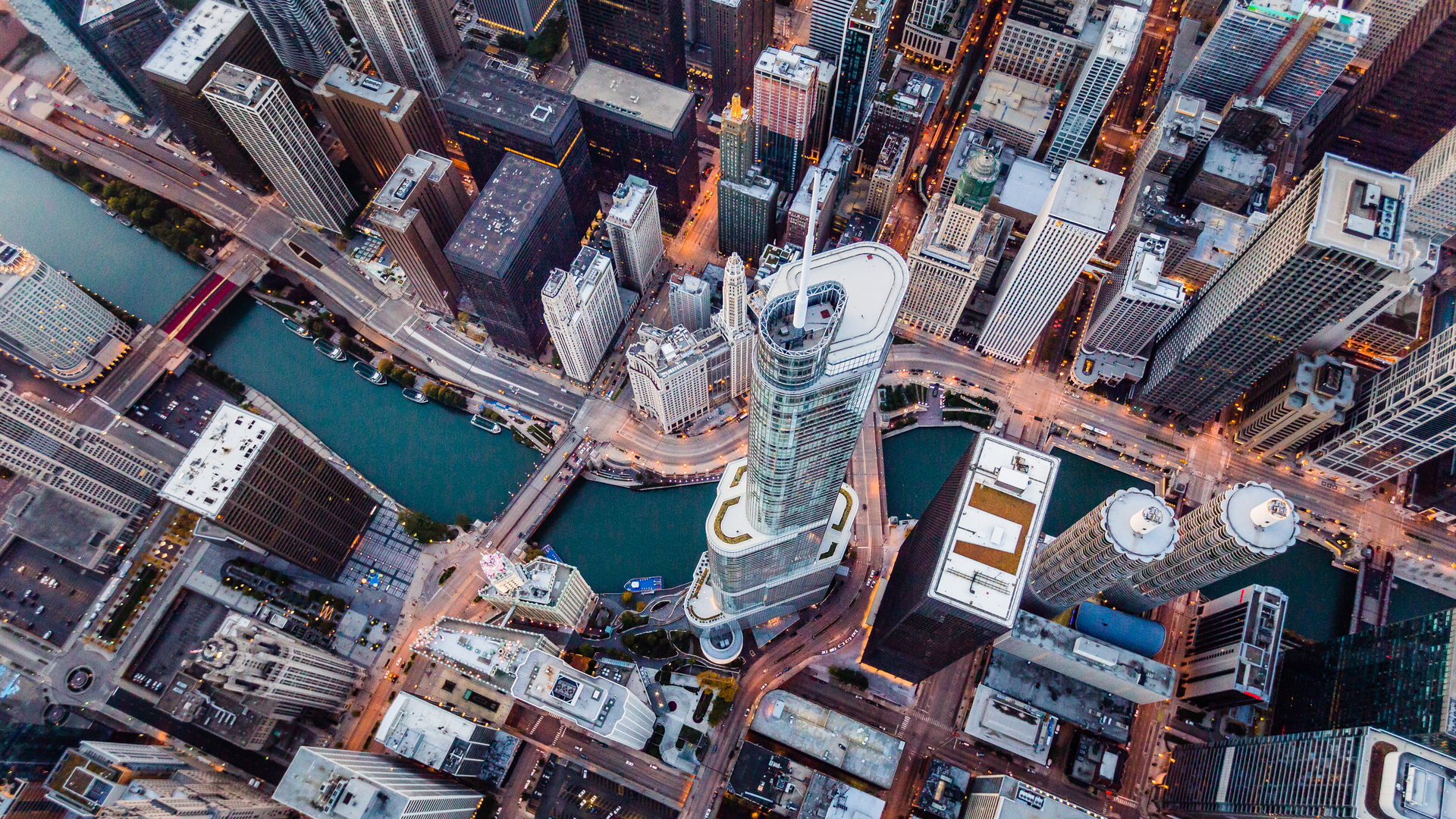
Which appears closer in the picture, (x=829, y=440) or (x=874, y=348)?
(x=874, y=348)

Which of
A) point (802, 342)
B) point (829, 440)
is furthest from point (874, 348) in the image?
point (829, 440)

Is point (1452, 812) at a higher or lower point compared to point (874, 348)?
lower

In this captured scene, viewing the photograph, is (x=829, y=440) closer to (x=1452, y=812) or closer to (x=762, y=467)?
(x=762, y=467)

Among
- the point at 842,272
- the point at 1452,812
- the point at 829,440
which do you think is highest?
the point at 842,272

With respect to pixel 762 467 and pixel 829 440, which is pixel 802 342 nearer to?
pixel 829 440

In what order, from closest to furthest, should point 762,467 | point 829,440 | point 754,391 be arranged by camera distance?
point 754,391 < point 829,440 < point 762,467

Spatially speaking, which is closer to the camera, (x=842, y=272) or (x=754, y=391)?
(x=842, y=272)

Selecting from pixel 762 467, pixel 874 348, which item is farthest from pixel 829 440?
pixel 874 348

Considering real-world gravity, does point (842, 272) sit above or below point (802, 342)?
above

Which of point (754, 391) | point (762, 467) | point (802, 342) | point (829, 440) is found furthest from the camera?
point (762, 467)
